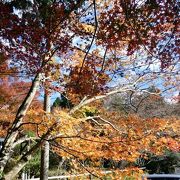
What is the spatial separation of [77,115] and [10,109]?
23.7ft

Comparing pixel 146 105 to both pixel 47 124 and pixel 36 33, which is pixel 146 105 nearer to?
pixel 47 124

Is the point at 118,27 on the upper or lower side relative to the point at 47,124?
upper

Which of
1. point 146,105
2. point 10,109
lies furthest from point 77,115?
point 146,105

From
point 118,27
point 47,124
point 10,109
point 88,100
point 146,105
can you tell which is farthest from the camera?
point 146,105

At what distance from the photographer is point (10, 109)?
17859 millimetres

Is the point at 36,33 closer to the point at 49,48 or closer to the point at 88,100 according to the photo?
the point at 49,48

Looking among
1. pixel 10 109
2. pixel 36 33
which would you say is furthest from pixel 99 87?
pixel 10 109

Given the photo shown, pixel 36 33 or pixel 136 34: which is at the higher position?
pixel 36 33

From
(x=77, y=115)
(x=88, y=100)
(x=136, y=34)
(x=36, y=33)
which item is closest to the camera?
(x=136, y=34)

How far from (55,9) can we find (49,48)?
939 millimetres

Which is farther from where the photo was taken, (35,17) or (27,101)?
(27,101)

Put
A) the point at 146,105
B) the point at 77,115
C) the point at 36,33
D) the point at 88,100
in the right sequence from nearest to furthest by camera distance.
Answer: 1. the point at 36,33
2. the point at 88,100
3. the point at 77,115
4. the point at 146,105

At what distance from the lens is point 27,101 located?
9.02m

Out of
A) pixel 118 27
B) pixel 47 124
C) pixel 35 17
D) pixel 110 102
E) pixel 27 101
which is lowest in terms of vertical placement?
pixel 47 124
